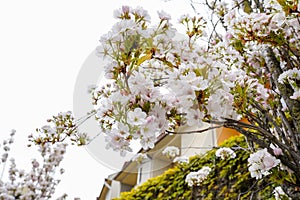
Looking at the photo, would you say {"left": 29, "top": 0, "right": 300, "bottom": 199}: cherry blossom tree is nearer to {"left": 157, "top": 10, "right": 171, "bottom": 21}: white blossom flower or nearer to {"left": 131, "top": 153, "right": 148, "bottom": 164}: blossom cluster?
{"left": 157, "top": 10, "right": 171, "bottom": 21}: white blossom flower

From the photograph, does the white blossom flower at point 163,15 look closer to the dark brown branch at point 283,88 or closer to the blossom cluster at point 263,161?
the blossom cluster at point 263,161

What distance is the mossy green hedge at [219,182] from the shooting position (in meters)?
3.01

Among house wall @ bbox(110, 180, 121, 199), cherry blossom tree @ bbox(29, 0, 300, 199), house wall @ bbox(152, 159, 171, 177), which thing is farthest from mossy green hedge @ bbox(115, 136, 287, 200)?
house wall @ bbox(110, 180, 121, 199)

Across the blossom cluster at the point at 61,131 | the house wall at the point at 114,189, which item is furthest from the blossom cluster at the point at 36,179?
the house wall at the point at 114,189

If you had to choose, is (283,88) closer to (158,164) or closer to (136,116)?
(136,116)

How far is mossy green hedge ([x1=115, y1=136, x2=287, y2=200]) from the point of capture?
9.87ft

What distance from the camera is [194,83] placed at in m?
0.81

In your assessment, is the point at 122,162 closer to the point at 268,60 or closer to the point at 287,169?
the point at 287,169

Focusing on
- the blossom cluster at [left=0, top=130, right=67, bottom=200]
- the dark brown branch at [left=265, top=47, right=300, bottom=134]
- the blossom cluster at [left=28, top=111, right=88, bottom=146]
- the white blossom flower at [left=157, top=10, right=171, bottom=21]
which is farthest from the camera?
the blossom cluster at [left=0, top=130, right=67, bottom=200]

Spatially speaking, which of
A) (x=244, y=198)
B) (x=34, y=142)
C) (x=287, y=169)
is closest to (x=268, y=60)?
(x=287, y=169)

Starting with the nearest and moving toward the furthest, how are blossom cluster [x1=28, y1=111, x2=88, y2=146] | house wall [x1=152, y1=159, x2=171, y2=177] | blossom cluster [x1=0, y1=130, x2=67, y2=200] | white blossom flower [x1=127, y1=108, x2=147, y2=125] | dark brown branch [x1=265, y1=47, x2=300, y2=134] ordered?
white blossom flower [x1=127, y1=108, x2=147, y2=125]
blossom cluster [x1=28, y1=111, x2=88, y2=146]
dark brown branch [x1=265, y1=47, x2=300, y2=134]
house wall [x1=152, y1=159, x2=171, y2=177]
blossom cluster [x1=0, y1=130, x2=67, y2=200]

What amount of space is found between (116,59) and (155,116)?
0.72 ft

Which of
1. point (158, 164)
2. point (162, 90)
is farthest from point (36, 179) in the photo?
point (162, 90)

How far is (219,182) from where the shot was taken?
341cm
